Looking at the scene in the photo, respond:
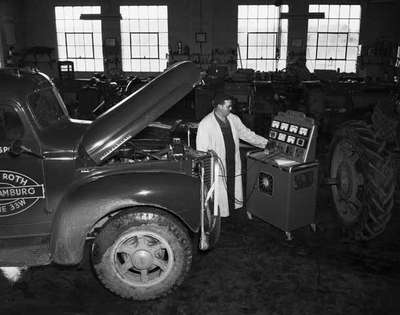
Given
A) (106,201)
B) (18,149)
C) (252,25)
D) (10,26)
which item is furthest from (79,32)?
(106,201)

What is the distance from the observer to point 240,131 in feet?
19.1

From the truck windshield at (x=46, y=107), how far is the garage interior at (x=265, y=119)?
592 millimetres

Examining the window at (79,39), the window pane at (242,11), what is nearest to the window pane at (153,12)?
the window at (79,39)

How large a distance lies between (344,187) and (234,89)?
850 centimetres

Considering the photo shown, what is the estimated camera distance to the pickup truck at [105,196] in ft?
12.7

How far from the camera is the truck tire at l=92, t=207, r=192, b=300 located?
3.93 m

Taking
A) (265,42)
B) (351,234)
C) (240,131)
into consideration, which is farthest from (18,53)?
(351,234)

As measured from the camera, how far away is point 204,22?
24.2 metres

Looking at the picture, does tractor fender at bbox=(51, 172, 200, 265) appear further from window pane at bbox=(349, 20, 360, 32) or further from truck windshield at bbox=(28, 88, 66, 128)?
window pane at bbox=(349, 20, 360, 32)

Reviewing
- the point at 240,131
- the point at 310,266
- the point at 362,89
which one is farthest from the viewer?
the point at 362,89

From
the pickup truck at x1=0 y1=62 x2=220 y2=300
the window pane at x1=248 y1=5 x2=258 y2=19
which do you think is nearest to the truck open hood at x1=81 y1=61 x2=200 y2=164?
the pickup truck at x1=0 y1=62 x2=220 y2=300

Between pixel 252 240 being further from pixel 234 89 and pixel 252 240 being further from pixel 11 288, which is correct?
pixel 234 89

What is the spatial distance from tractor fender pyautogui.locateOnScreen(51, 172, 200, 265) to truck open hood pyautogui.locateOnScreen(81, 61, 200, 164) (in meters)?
0.33

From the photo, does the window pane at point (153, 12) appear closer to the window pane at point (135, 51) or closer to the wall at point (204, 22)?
the wall at point (204, 22)
